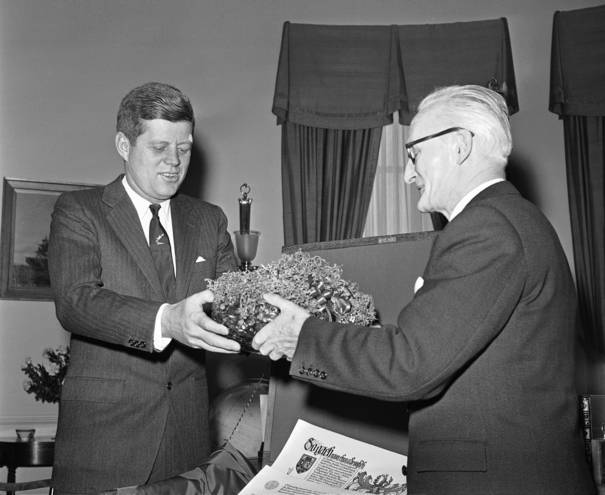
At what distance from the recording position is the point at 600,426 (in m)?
4.38

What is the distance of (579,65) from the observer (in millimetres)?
8039

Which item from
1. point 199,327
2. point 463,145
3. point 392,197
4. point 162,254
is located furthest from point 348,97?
point 463,145

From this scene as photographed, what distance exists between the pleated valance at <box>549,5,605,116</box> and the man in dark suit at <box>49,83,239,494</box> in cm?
549

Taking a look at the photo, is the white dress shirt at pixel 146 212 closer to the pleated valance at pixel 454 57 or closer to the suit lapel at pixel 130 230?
the suit lapel at pixel 130 230

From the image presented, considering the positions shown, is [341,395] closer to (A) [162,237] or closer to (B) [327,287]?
(B) [327,287]

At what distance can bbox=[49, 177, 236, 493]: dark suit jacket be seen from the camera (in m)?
2.99

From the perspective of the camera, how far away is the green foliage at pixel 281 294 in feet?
7.83

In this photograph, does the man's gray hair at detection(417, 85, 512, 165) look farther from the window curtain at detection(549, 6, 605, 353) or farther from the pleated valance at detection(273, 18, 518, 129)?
the window curtain at detection(549, 6, 605, 353)

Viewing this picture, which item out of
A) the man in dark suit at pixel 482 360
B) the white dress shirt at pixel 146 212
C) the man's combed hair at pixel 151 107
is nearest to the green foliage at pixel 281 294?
the man in dark suit at pixel 482 360

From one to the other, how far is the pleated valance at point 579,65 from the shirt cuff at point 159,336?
20.0 feet

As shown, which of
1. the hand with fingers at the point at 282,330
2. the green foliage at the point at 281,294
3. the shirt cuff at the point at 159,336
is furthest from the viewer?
the shirt cuff at the point at 159,336

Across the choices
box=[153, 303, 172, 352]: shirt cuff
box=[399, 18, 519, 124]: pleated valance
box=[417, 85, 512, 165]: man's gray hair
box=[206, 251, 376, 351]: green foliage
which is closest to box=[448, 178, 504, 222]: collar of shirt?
box=[417, 85, 512, 165]: man's gray hair

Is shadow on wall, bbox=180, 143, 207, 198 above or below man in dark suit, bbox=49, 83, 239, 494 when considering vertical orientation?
above

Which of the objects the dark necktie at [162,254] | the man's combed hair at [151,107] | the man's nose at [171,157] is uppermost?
the man's combed hair at [151,107]
